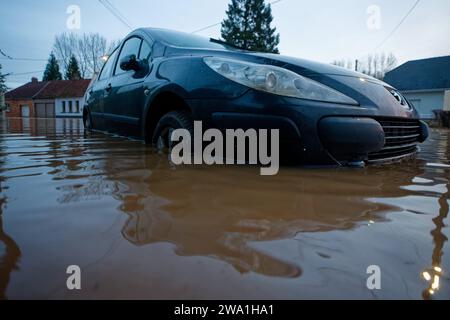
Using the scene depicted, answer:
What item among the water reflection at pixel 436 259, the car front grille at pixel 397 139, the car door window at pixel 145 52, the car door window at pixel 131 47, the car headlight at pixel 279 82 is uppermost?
the car door window at pixel 131 47

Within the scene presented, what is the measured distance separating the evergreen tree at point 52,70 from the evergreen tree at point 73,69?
703 centimetres

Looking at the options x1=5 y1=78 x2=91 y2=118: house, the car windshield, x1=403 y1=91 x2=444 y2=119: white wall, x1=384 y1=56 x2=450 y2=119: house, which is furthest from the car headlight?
x1=5 y1=78 x2=91 y2=118: house

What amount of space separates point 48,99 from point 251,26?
2733 cm

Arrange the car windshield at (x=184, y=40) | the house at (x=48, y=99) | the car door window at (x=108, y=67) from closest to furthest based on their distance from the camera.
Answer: the car windshield at (x=184, y=40), the car door window at (x=108, y=67), the house at (x=48, y=99)

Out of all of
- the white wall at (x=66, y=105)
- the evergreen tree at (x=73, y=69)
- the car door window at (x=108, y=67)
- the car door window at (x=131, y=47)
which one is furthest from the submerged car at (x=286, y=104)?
the evergreen tree at (x=73, y=69)

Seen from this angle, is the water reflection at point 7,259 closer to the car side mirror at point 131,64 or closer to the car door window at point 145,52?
the car side mirror at point 131,64

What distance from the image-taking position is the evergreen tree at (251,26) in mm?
35344

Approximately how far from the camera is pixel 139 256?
944mm

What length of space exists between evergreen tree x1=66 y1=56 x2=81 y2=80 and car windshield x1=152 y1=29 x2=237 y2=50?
53.8 meters

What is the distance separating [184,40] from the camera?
11.1 ft

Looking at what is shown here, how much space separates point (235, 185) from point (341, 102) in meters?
0.95

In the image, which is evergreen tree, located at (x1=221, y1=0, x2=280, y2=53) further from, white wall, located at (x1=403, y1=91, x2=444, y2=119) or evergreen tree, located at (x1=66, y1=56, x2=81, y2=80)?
evergreen tree, located at (x1=66, y1=56, x2=81, y2=80)

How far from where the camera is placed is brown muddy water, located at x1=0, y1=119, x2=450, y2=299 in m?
0.81
